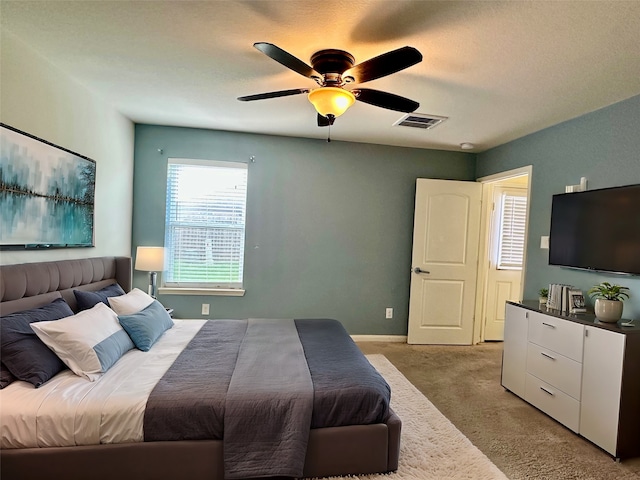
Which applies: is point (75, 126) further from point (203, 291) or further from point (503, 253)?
point (503, 253)

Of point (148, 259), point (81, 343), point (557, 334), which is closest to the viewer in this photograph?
point (81, 343)

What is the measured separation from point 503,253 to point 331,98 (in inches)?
147

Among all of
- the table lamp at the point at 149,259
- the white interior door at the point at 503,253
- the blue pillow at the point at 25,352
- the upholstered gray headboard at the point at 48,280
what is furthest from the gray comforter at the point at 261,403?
the white interior door at the point at 503,253

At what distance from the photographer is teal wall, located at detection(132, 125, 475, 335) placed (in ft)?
13.0

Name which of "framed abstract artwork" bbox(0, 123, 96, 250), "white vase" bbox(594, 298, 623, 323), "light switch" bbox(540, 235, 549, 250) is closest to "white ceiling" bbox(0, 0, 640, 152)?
"framed abstract artwork" bbox(0, 123, 96, 250)

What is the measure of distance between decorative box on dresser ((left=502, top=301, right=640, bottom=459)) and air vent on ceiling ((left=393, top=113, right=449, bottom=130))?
190 centimetres

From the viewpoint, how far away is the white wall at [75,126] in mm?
2129

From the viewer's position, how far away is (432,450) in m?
2.15

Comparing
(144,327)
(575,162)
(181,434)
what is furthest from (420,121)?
(181,434)

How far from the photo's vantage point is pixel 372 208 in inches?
172

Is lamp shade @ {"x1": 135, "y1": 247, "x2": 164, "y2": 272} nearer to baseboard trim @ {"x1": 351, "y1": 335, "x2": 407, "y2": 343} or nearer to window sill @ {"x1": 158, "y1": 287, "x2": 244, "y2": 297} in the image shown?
window sill @ {"x1": 158, "y1": 287, "x2": 244, "y2": 297}

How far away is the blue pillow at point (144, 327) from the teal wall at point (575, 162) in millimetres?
3475

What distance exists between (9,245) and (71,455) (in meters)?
1.34

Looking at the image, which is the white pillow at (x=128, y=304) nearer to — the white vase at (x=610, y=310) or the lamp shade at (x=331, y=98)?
the lamp shade at (x=331, y=98)
